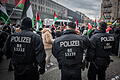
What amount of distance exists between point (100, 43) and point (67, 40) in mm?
1044

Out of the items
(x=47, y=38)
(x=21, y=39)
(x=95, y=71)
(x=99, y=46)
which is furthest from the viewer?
(x=47, y=38)

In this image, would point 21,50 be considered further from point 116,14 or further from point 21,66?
point 116,14

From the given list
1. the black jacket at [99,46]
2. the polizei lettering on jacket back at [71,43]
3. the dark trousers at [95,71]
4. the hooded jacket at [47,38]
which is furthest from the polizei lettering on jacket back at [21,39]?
the hooded jacket at [47,38]

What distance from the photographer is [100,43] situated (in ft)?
10.6

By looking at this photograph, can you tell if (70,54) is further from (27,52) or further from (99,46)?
(99,46)

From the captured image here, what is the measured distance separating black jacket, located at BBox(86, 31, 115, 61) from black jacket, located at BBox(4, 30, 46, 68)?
3.97 feet

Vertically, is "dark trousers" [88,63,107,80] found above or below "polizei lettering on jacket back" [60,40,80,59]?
below

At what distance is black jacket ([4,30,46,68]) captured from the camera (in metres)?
2.68

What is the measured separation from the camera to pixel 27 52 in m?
2.73

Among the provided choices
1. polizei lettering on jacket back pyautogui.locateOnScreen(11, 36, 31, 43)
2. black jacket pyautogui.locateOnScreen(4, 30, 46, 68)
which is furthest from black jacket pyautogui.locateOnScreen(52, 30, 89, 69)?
polizei lettering on jacket back pyautogui.locateOnScreen(11, 36, 31, 43)

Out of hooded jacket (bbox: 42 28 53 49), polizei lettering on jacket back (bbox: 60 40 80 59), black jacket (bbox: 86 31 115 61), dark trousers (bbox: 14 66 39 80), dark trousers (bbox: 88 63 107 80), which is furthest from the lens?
hooded jacket (bbox: 42 28 53 49)

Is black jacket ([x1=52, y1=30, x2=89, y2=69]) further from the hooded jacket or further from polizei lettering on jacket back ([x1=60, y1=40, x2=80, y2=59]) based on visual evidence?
the hooded jacket

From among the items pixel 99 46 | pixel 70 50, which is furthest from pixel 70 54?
pixel 99 46

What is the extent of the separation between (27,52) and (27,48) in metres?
0.08
